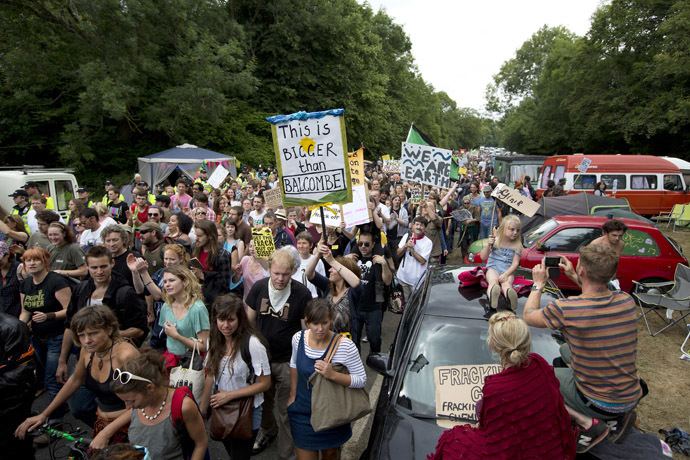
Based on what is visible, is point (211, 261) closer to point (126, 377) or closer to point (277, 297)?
point (277, 297)

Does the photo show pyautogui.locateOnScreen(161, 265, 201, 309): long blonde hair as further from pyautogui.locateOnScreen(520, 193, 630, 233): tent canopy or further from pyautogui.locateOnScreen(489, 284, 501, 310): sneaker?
pyautogui.locateOnScreen(520, 193, 630, 233): tent canopy

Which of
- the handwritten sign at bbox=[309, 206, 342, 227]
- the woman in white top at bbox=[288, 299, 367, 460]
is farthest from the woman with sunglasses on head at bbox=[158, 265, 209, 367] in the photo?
the handwritten sign at bbox=[309, 206, 342, 227]

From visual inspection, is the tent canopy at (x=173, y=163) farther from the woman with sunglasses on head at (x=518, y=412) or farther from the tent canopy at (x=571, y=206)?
the woman with sunglasses on head at (x=518, y=412)

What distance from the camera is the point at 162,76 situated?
21422mm

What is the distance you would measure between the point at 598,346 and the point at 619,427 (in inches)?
24.1

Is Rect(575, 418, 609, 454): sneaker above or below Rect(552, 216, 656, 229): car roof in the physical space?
below

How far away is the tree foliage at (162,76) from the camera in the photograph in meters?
17.8

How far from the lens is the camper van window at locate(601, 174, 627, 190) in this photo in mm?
17969

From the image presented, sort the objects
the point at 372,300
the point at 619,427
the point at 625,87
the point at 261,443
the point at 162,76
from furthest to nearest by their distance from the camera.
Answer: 1. the point at 625,87
2. the point at 162,76
3. the point at 372,300
4. the point at 261,443
5. the point at 619,427

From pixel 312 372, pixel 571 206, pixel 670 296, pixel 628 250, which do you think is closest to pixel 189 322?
pixel 312 372

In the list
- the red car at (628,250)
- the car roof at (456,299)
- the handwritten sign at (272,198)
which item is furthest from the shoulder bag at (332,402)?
the red car at (628,250)

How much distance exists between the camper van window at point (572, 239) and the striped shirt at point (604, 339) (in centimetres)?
559

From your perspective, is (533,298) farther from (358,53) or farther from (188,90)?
(358,53)

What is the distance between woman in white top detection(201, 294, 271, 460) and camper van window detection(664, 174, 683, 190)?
20.6 metres
